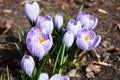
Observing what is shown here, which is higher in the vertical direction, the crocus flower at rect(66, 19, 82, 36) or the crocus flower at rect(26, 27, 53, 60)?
the crocus flower at rect(66, 19, 82, 36)

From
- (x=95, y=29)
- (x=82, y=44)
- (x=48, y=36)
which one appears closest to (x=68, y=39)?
(x=82, y=44)

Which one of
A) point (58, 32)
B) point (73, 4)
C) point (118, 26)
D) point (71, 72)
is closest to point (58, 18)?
point (58, 32)

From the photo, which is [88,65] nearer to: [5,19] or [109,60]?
[109,60]

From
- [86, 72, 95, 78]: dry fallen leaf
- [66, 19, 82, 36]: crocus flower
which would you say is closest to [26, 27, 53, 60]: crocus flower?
[66, 19, 82, 36]: crocus flower

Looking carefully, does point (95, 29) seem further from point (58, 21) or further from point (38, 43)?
point (38, 43)

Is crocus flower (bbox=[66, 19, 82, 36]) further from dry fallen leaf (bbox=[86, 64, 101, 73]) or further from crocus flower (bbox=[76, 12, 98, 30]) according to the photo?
dry fallen leaf (bbox=[86, 64, 101, 73])

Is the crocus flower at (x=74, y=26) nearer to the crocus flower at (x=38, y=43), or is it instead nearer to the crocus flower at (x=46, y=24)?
the crocus flower at (x=46, y=24)
